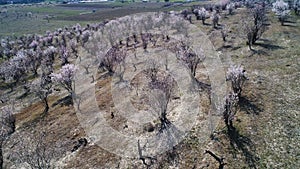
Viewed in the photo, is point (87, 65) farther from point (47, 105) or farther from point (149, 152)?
point (149, 152)

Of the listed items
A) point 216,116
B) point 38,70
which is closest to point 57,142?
point 216,116

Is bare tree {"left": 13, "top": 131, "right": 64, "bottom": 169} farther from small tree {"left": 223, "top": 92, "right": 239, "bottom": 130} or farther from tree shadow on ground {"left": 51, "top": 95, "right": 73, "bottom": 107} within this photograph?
small tree {"left": 223, "top": 92, "right": 239, "bottom": 130}

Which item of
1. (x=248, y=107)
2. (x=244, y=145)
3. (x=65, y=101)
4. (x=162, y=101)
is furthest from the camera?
(x=65, y=101)

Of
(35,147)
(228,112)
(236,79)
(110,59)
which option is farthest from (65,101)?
(228,112)

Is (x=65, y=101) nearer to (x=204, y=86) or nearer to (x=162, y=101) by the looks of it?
(x=162, y=101)

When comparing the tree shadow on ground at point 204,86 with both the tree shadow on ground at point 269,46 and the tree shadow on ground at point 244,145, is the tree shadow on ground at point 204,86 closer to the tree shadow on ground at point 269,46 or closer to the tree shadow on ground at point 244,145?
the tree shadow on ground at point 244,145

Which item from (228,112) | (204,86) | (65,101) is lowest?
(65,101)

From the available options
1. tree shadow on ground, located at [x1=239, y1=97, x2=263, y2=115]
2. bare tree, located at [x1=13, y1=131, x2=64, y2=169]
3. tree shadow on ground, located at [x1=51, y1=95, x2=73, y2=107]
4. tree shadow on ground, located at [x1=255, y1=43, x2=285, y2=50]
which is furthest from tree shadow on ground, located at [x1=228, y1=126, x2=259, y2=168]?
tree shadow on ground, located at [x1=255, y1=43, x2=285, y2=50]
